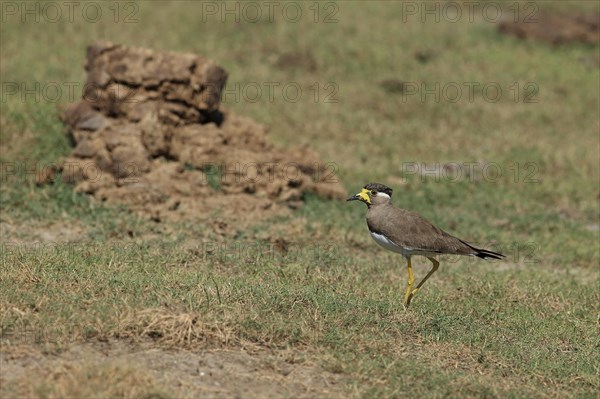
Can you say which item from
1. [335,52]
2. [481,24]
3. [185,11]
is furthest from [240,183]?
[481,24]

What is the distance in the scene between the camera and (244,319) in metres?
8.40

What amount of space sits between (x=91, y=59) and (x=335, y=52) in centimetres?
955

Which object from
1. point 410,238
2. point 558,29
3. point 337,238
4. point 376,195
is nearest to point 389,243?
point 410,238

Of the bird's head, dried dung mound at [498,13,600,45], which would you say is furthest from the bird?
dried dung mound at [498,13,600,45]

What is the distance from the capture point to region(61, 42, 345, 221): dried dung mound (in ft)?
48.3

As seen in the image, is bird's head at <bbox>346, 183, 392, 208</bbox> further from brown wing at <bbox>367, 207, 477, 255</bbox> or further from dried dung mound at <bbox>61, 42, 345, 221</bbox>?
dried dung mound at <bbox>61, 42, 345, 221</bbox>

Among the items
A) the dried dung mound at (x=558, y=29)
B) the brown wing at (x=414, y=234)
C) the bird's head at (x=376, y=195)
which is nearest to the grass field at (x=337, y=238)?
the dried dung mound at (x=558, y=29)

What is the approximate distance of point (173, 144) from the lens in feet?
51.0

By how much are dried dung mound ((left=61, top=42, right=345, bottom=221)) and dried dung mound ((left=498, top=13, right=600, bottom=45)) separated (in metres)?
12.6

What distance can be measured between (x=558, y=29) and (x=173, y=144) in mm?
15660

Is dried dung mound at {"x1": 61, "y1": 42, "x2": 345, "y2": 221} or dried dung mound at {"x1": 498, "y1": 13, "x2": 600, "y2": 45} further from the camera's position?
dried dung mound at {"x1": 498, "y1": 13, "x2": 600, "y2": 45}

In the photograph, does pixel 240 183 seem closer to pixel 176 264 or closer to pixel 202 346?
pixel 176 264

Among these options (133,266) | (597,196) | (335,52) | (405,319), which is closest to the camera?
(405,319)

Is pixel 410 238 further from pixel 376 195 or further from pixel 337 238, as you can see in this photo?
pixel 337 238
